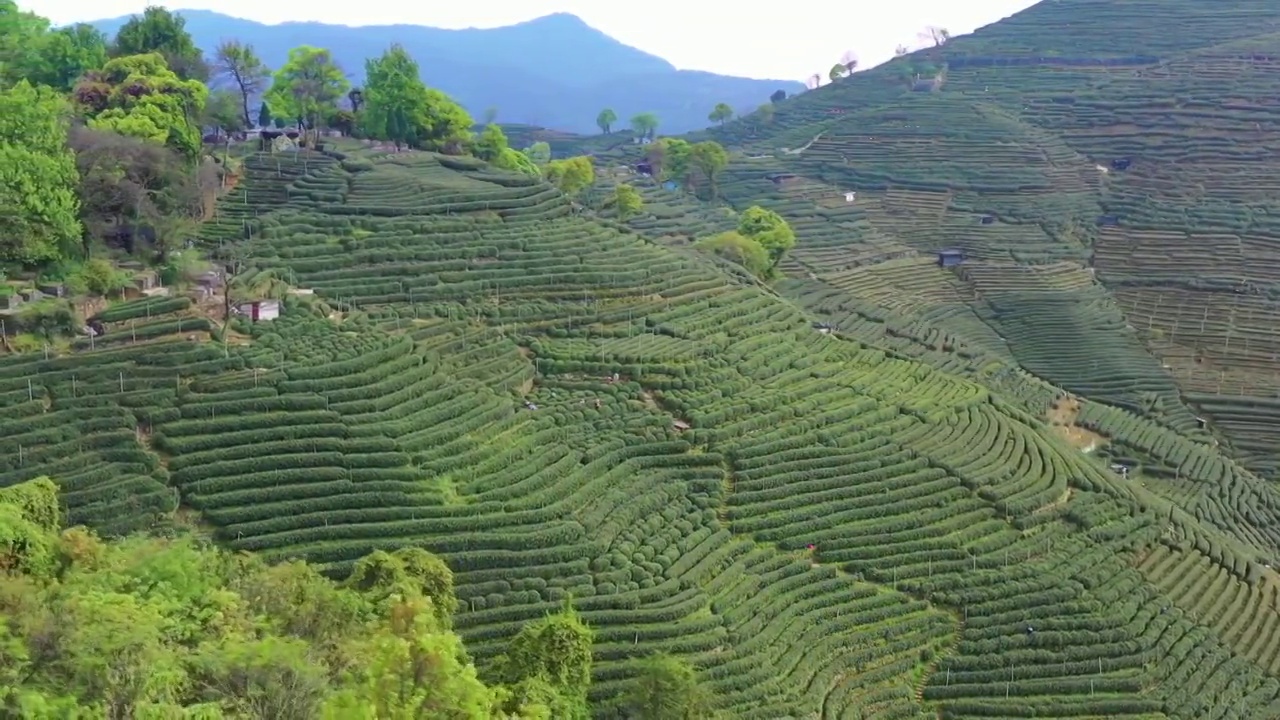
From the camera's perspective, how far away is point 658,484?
28031mm

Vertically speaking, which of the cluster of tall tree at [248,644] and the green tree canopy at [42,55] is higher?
the green tree canopy at [42,55]

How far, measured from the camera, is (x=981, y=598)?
1039 inches

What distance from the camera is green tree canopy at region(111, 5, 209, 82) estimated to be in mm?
46188

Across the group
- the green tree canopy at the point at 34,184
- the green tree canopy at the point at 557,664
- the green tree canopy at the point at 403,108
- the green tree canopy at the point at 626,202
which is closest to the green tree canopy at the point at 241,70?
the green tree canopy at the point at 403,108

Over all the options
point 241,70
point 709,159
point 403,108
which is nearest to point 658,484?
point 403,108

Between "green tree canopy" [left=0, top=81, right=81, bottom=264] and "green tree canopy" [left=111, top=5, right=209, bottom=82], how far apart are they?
1501cm

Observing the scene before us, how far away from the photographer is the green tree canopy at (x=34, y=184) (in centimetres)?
2834

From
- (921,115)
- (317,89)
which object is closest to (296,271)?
(317,89)

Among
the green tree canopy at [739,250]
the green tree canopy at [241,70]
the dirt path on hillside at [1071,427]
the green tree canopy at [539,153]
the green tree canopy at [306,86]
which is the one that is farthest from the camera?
the green tree canopy at [539,153]

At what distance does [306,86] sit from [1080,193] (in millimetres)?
50298

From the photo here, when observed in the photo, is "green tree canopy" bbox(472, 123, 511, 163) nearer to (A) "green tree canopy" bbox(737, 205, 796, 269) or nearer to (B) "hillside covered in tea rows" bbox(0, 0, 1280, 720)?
(B) "hillside covered in tea rows" bbox(0, 0, 1280, 720)

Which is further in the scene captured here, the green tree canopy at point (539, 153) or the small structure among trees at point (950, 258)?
the green tree canopy at point (539, 153)

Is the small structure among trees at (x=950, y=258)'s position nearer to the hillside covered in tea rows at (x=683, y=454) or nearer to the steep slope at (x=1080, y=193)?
the steep slope at (x=1080, y=193)

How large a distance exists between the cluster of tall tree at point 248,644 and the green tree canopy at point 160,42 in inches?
1229
